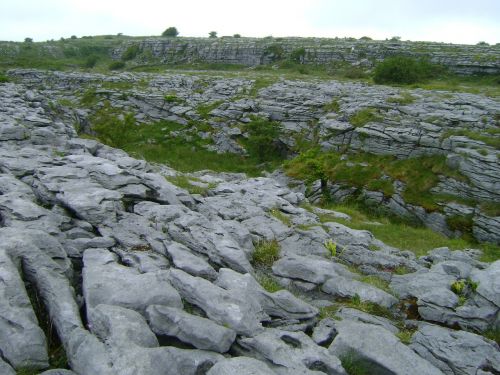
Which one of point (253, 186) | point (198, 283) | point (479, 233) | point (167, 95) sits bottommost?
point (479, 233)

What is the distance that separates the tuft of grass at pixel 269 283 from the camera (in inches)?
436

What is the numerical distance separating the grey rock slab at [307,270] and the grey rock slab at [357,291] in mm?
321

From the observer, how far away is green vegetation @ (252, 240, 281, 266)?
13.1m

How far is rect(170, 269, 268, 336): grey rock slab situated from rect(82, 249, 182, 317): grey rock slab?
34 centimetres

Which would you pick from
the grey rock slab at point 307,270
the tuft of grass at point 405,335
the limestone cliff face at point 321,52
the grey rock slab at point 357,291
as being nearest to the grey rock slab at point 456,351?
the tuft of grass at point 405,335

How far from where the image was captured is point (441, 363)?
323 inches

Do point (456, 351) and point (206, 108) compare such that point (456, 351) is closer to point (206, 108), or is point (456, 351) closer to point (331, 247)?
point (331, 247)

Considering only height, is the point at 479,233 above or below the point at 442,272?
below

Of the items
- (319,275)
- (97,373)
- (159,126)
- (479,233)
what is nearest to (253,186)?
(319,275)

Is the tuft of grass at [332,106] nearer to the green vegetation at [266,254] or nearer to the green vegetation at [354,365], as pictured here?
the green vegetation at [266,254]

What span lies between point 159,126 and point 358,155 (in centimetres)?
2254

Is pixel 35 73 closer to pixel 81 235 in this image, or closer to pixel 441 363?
pixel 81 235

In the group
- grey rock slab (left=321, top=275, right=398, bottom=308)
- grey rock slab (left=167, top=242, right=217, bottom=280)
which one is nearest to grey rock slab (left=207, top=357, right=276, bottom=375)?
grey rock slab (left=167, top=242, right=217, bottom=280)

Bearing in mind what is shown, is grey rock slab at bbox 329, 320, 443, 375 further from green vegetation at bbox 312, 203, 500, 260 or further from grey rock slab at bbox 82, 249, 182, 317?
green vegetation at bbox 312, 203, 500, 260
